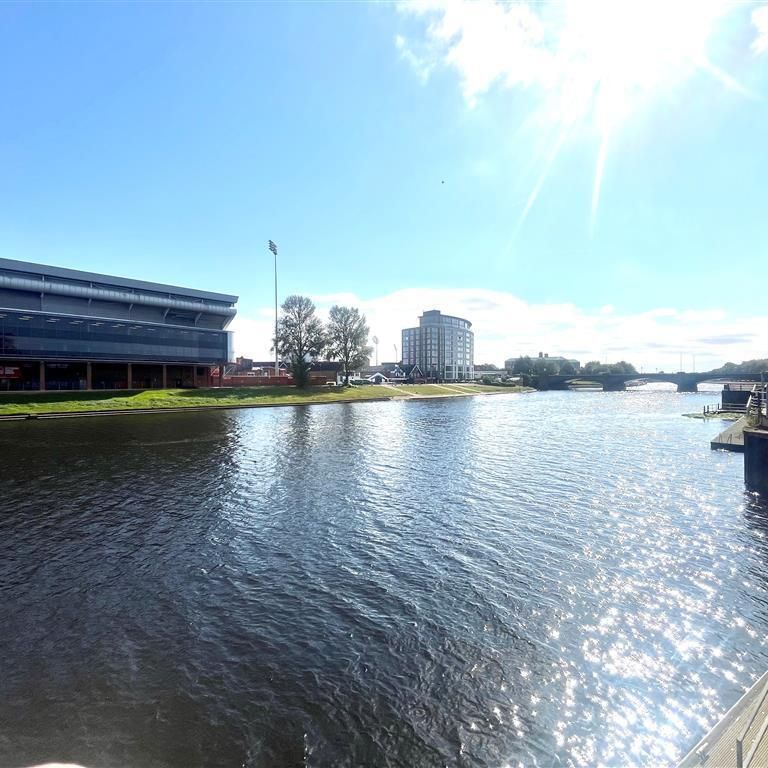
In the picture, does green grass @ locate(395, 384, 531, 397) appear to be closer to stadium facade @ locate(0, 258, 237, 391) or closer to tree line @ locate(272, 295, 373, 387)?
tree line @ locate(272, 295, 373, 387)

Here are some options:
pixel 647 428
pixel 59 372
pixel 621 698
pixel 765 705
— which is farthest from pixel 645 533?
pixel 59 372

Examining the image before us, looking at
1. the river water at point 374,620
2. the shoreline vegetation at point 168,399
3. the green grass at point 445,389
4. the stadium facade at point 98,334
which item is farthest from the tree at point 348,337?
the river water at point 374,620

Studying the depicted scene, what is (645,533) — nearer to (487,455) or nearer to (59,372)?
(487,455)

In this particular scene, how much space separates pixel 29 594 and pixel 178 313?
101800 mm

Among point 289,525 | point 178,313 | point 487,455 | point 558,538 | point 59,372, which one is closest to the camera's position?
point 558,538

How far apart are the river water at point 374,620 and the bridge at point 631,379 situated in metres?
147

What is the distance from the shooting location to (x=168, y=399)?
7138 centimetres

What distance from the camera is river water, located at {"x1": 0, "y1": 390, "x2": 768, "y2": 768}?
697 cm

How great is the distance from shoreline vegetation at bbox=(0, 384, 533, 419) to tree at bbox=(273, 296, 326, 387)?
968 cm

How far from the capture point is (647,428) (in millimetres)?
46906

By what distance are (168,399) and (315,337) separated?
40629mm

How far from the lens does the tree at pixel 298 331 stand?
4080 inches

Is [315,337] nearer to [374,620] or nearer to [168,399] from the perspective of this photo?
[168,399]

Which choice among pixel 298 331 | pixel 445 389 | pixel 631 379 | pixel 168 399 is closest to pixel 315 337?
pixel 298 331
